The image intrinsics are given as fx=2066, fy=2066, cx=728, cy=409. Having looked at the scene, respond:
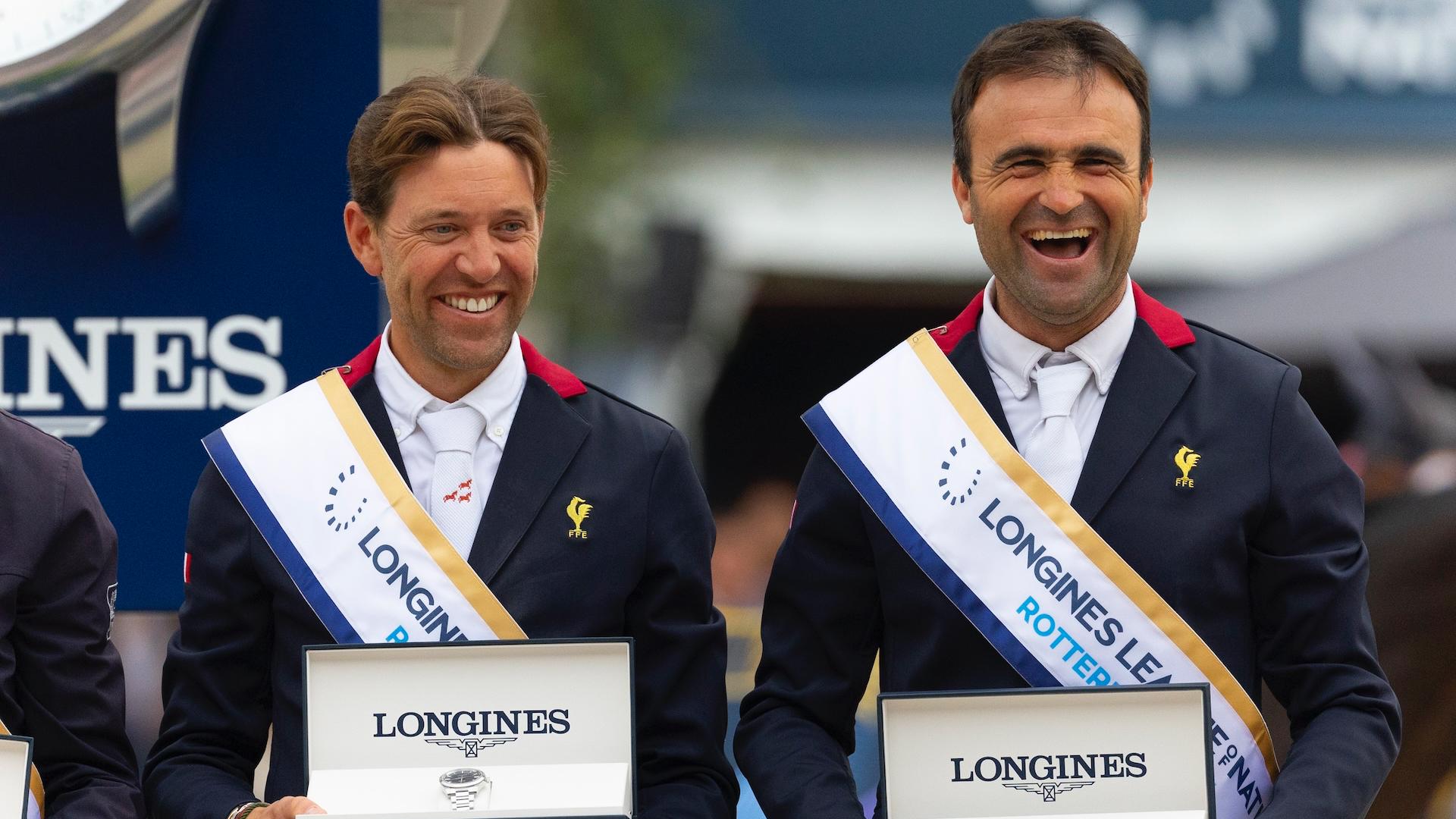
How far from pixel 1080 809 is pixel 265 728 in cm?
120

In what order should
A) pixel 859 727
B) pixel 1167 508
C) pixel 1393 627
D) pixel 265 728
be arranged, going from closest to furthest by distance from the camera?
pixel 1167 508 → pixel 265 728 → pixel 1393 627 → pixel 859 727

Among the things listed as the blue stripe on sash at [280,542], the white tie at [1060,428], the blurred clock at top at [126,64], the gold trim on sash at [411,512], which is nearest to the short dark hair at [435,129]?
the gold trim on sash at [411,512]

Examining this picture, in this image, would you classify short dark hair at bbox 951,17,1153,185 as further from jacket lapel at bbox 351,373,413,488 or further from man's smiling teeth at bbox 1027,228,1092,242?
jacket lapel at bbox 351,373,413,488

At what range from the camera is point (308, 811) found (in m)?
2.56

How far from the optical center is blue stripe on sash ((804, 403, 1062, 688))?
2879 millimetres

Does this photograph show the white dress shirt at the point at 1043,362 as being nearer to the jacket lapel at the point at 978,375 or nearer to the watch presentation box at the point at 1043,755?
the jacket lapel at the point at 978,375

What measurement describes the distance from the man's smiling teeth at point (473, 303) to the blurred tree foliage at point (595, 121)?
14.0ft

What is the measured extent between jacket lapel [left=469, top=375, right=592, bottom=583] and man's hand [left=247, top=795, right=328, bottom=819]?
17.7 inches

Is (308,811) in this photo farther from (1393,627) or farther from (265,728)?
(1393,627)

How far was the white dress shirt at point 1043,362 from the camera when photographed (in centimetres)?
290

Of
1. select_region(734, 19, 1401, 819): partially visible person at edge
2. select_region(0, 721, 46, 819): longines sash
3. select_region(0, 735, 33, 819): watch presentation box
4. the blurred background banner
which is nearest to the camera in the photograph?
select_region(0, 735, 33, 819): watch presentation box

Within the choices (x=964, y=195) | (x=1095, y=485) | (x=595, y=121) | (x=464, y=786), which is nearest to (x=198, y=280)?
(x=464, y=786)

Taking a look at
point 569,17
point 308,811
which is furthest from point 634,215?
point 308,811

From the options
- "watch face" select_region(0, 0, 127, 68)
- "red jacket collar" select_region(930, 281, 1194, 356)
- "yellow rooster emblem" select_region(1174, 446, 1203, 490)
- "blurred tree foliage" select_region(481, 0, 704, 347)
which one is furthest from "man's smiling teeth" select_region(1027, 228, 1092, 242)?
"blurred tree foliage" select_region(481, 0, 704, 347)
